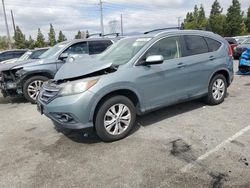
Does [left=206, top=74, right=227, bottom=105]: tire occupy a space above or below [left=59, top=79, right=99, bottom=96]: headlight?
below

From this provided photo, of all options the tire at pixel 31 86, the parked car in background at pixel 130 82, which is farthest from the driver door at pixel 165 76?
the tire at pixel 31 86

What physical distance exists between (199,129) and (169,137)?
2.10 ft

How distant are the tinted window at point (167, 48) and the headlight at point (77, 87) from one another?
118 cm

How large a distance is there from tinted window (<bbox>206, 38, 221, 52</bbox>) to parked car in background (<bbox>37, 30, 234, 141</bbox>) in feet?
0.08

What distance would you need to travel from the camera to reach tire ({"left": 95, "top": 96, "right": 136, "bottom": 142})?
13.9ft

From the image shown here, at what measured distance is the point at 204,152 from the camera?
3861 millimetres

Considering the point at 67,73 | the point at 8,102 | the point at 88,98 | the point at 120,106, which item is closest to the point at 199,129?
the point at 120,106

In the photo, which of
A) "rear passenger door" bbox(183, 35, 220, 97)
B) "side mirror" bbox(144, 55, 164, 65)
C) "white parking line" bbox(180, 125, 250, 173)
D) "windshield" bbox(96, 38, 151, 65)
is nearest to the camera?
"white parking line" bbox(180, 125, 250, 173)

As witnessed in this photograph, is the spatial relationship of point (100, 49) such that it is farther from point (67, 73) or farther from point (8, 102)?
point (67, 73)

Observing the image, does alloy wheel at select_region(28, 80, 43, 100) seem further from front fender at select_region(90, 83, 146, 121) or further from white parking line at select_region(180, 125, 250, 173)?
white parking line at select_region(180, 125, 250, 173)

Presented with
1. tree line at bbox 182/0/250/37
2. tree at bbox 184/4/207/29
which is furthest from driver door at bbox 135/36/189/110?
tree at bbox 184/4/207/29

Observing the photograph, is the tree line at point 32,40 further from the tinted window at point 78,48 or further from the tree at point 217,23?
the tinted window at point 78,48

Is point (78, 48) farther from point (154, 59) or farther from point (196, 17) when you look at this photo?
point (196, 17)

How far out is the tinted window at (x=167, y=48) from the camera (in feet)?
16.0
